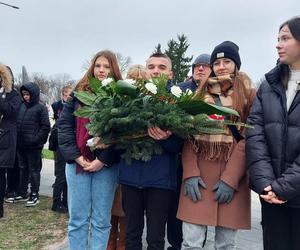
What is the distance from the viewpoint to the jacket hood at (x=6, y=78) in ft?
16.8

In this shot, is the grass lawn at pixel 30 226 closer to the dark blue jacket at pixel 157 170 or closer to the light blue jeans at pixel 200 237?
the dark blue jacket at pixel 157 170

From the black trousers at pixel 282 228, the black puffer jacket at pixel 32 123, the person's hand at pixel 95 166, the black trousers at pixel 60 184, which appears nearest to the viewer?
the black trousers at pixel 282 228

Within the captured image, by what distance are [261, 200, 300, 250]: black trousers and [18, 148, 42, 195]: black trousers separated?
165 inches

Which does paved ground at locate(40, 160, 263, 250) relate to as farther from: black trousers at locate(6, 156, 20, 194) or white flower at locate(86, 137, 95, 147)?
white flower at locate(86, 137, 95, 147)

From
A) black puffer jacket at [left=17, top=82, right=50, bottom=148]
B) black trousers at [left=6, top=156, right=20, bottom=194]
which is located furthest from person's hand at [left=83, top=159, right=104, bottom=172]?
black trousers at [left=6, top=156, right=20, bottom=194]

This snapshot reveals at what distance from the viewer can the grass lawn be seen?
4555mm

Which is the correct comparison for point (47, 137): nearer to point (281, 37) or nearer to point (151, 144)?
point (151, 144)

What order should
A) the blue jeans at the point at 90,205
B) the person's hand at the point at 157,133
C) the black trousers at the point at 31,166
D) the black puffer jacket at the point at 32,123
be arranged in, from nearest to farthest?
the person's hand at the point at 157,133, the blue jeans at the point at 90,205, the black puffer jacket at the point at 32,123, the black trousers at the point at 31,166

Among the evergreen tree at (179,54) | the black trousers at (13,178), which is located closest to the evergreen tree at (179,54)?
the evergreen tree at (179,54)

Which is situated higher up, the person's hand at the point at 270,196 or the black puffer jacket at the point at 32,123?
the black puffer jacket at the point at 32,123

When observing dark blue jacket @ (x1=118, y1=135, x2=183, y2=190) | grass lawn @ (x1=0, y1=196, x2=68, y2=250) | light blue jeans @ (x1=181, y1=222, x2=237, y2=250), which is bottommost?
grass lawn @ (x1=0, y1=196, x2=68, y2=250)

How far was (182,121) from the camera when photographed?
9.86 feet

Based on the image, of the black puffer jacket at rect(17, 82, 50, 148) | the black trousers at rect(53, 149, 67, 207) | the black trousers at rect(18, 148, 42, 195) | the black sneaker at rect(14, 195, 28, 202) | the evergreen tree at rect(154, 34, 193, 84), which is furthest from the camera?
the evergreen tree at rect(154, 34, 193, 84)

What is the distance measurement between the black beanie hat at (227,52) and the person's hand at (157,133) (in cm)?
81
